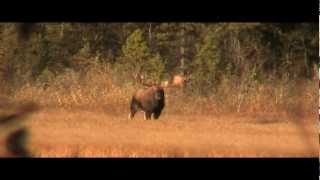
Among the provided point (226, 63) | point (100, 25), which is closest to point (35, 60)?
point (100, 25)

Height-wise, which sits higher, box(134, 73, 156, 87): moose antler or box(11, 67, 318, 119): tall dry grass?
box(134, 73, 156, 87): moose antler

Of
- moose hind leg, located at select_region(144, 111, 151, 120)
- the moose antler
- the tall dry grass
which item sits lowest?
moose hind leg, located at select_region(144, 111, 151, 120)

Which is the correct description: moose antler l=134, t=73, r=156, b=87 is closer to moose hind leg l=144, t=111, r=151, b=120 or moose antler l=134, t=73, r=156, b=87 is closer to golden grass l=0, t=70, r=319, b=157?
golden grass l=0, t=70, r=319, b=157

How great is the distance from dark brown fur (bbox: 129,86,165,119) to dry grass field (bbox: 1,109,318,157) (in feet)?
0.66

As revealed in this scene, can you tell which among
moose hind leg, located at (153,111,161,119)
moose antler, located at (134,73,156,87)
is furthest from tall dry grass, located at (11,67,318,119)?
moose hind leg, located at (153,111,161,119)

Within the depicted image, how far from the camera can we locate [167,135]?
38.3ft

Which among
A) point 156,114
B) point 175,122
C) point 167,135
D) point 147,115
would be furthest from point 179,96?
point 167,135

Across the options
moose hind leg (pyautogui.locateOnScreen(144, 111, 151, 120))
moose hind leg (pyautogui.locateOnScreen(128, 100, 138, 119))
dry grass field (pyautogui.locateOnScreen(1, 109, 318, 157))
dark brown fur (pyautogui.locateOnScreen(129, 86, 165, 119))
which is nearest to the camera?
dry grass field (pyautogui.locateOnScreen(1, 109, 318, 157))

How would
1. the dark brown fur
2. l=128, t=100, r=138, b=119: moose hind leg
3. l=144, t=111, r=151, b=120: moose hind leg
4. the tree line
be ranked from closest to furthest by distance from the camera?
l=144, t=111, r=151, b=120: moose hind leg → the dark brown fur → l=128, t=100, r=138, b=119: moose hind leg → the tree line

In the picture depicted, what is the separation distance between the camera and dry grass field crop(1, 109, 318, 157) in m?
10.4

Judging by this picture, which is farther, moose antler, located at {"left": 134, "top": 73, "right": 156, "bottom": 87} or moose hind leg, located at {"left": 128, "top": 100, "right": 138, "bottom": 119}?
moose antler, located at {"left": 134, "top": 73, "right": 156, "bottom": 87}

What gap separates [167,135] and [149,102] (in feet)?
7.72

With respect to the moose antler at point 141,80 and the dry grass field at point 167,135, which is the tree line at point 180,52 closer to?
the moose antler at point 141,80

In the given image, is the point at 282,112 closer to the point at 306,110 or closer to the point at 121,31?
the point at 306,110
